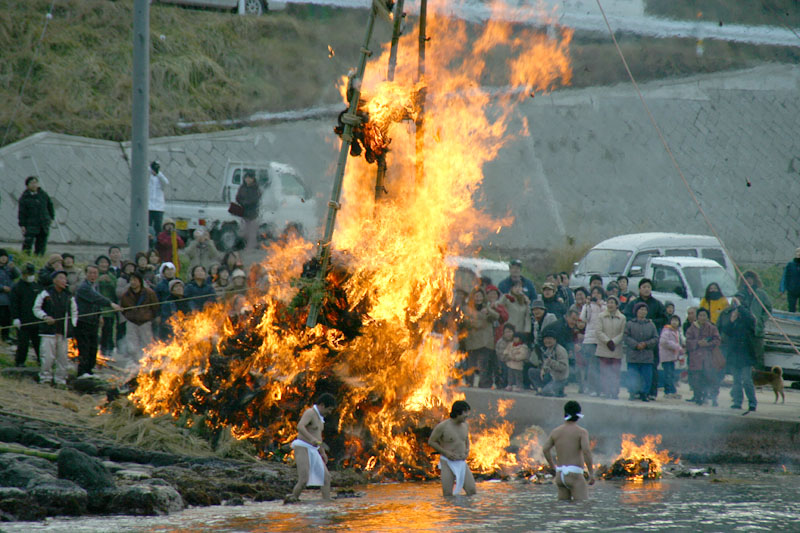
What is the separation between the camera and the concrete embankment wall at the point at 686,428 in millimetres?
13680

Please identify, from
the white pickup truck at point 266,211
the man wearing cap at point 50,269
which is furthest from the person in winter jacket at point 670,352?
the man wearing cap at point 50,269

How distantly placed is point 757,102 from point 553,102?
6608 millimetres

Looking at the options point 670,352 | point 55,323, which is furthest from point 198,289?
point 670,352

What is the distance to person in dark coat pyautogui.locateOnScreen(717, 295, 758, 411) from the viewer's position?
14320 millimetres

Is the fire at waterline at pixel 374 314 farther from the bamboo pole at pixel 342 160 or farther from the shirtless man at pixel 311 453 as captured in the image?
the shirtless man at pixel 311 453

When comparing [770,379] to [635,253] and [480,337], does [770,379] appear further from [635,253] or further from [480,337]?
[635,253]

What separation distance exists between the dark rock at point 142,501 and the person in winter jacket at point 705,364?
28.0ft

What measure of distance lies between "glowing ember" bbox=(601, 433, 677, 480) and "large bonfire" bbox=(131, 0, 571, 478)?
139 centimetres

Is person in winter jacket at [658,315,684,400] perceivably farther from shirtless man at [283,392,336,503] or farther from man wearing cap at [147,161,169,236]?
man wearing cap at [147,161,169,236]

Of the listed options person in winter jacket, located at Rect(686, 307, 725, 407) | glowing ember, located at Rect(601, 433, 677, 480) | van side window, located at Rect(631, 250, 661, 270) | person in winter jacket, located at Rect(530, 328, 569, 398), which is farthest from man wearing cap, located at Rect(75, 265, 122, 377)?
van side window, located at Rect(631, 250, 661, 270)

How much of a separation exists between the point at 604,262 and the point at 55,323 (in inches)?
511

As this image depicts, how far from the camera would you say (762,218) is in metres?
30.4

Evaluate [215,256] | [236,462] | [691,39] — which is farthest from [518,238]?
[236,462]

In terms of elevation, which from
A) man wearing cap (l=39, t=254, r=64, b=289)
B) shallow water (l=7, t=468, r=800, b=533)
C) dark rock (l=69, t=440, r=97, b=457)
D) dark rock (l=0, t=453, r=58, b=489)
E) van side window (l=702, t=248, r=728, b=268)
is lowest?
shallow water (l=7, t=468, r=800, b=533)
